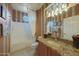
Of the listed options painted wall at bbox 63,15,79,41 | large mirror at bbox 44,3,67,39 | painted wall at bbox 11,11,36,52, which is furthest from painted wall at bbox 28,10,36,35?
painted wall at bbox 63,15,79,41

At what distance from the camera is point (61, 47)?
1619 mm

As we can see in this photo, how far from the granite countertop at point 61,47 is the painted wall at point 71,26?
9 centimetres

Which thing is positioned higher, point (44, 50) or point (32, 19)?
point (32, 19)

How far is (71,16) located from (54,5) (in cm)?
22

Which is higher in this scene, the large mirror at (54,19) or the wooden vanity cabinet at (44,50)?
the large mirror at (54,19)

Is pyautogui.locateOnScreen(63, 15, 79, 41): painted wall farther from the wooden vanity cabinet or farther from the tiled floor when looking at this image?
the tiled floor

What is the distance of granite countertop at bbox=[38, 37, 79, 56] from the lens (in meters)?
1.57

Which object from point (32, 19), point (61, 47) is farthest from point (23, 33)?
point (61, 47)

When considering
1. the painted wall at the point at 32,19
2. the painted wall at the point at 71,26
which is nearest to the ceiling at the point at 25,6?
the painted wall at the point at 32,19

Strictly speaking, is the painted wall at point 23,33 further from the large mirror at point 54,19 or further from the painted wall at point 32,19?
the large mirror at point 54,19

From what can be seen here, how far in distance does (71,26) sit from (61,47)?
0.24 meters

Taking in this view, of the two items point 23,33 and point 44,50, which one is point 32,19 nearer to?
point 23,33

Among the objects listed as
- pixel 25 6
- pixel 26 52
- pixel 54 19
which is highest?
pixel 25 6

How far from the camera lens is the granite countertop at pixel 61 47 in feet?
5.15
